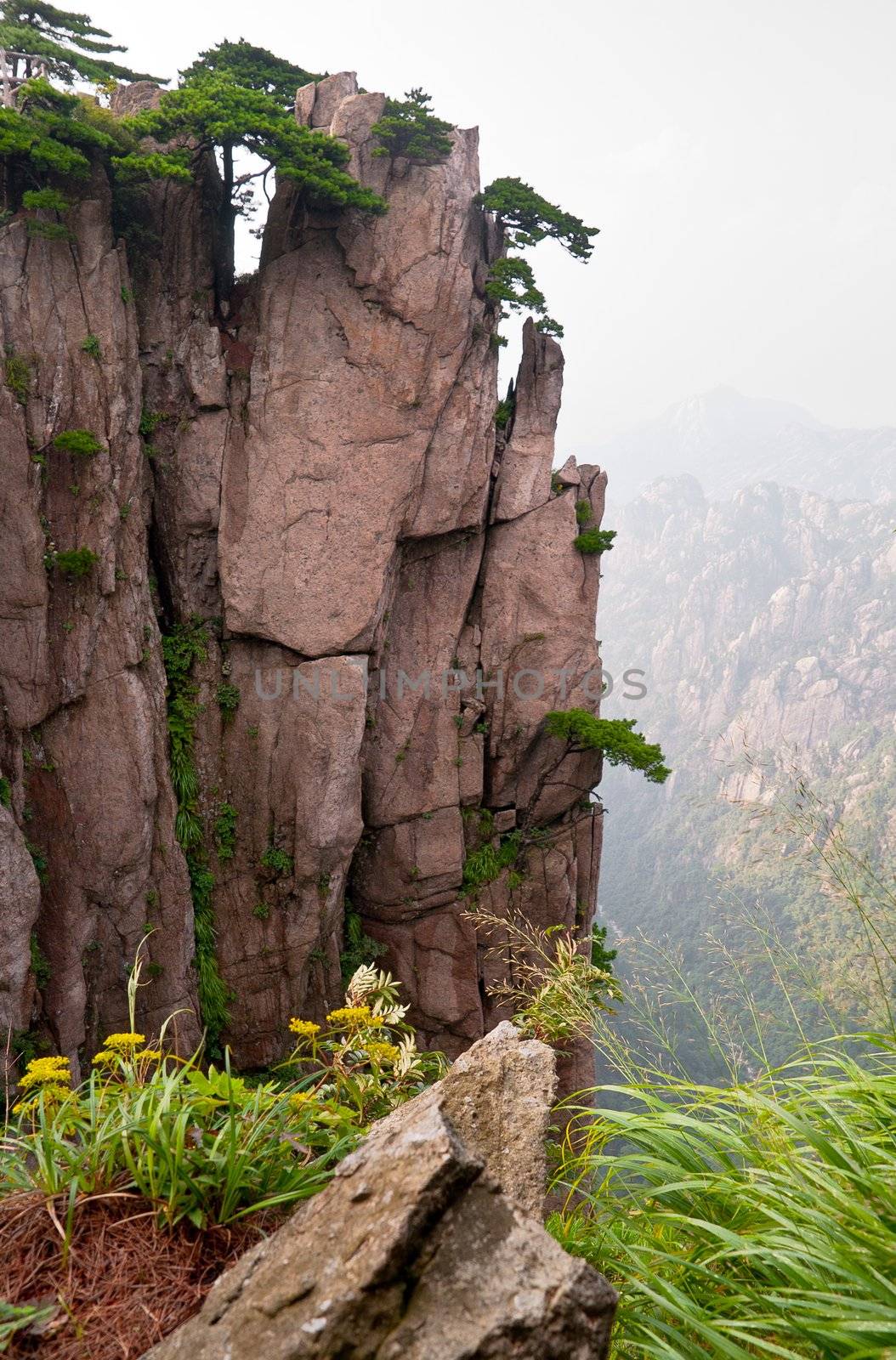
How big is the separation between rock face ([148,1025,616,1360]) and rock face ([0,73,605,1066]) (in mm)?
10137

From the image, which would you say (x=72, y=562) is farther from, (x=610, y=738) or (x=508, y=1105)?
(x=508, y=1105)

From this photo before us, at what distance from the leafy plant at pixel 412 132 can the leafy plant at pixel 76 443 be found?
6599mm

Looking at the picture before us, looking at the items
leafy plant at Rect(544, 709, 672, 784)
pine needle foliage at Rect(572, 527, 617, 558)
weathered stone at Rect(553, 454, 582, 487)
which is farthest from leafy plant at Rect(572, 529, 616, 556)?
leafy plant at Rect(544, 709, 672, 784)

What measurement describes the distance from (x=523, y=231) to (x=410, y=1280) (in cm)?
1620

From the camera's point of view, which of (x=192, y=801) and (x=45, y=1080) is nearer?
(x=45, y=1080)

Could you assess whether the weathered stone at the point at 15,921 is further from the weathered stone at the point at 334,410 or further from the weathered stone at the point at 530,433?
the weathered stone at the point at 530,433

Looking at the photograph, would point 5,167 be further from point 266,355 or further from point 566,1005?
point 566,1005

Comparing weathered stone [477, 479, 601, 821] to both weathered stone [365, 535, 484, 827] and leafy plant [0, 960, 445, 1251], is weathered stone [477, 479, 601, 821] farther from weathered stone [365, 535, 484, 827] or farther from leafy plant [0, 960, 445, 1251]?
leafy plant [0, 960, 445, 1251]

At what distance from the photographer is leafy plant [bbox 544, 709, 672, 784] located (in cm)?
1466

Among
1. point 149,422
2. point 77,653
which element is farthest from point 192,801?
point 149,422

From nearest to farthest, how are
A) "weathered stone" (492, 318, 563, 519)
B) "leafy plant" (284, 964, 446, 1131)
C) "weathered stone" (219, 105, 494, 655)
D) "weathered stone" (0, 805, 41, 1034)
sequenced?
"leafy plant" (284, 964, 446, 1131)
"weathered stone" (0, 805, 41, 1034)
"weathered stone" (219, 105, 494, 655)
"weathered stone" (492, 318, 563, 519)

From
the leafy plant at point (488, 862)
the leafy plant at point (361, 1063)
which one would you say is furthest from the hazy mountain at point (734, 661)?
the leafy plant at point (361, 1063)

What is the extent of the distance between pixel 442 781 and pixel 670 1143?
42.8 ft

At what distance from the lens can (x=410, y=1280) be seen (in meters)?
1.60
